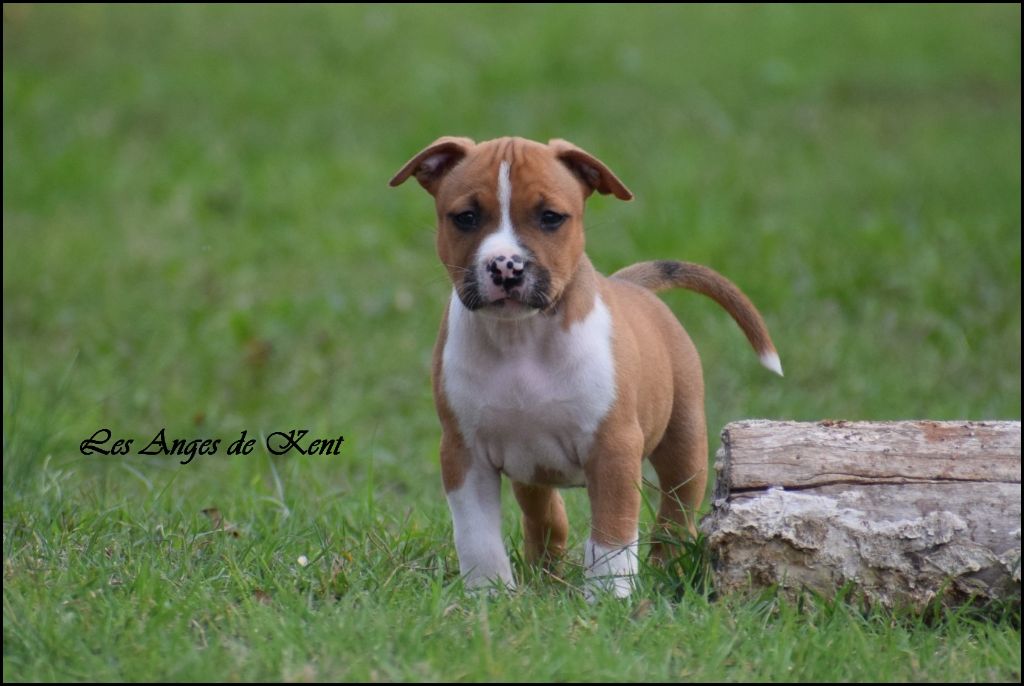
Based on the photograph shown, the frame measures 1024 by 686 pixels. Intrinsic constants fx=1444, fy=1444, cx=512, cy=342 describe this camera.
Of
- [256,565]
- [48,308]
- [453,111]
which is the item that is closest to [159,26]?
[453,111]

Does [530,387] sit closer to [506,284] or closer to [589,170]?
[506,284]

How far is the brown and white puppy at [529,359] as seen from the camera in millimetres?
4469

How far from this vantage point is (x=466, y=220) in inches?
178

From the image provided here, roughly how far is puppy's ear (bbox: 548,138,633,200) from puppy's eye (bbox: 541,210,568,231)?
26 cm

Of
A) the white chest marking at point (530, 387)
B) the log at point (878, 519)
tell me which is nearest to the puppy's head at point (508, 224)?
the white chest marking at point (530, 387)

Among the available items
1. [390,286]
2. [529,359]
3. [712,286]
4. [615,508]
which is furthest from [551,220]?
[390,286]

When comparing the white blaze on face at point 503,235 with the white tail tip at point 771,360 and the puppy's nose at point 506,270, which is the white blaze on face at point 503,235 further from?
the white tail tip at point 771,360

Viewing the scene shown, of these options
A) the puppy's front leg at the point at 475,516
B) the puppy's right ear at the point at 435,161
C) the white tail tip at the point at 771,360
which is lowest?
the puppy's front leg at the point at 475,516

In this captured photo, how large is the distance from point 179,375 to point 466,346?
4.62 m

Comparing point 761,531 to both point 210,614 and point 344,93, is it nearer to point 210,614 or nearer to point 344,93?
point 210,614

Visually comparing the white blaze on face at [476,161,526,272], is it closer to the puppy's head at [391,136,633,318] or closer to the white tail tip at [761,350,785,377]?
the puppy's head at [391,136,633,318]

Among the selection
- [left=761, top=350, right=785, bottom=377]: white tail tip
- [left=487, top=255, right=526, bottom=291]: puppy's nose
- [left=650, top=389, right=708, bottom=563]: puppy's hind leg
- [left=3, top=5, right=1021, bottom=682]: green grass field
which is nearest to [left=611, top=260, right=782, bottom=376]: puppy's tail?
[left=761, top=350, right=785, bottom=377]: white tail tip

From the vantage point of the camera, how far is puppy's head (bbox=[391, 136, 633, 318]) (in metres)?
4.38

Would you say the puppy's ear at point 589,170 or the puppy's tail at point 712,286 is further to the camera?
the puppy's tail at point 712,286
